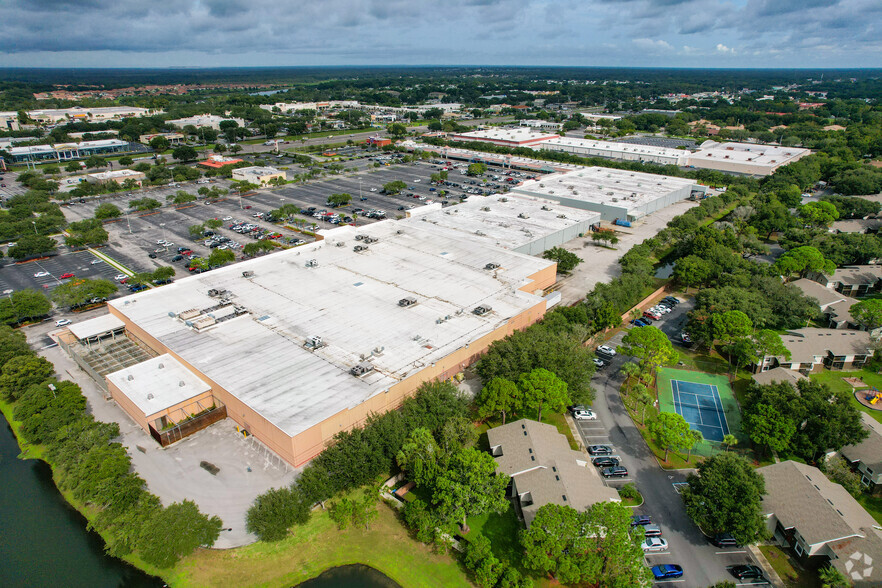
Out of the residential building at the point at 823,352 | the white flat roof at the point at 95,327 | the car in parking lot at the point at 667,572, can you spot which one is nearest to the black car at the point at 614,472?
the car in parking lot at the point at 667,572

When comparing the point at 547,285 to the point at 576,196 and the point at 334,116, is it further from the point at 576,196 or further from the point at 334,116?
the point at 334,116

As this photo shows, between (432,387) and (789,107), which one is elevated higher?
(789,107)

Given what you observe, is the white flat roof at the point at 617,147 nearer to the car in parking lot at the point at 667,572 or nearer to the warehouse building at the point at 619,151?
the warehouse building at the point at 619,151

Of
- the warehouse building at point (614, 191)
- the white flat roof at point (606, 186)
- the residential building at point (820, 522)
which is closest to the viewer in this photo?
the residential building at point (820, 522)

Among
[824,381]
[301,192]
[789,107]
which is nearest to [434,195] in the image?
[301,192]

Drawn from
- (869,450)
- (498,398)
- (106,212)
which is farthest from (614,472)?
(106,212)
